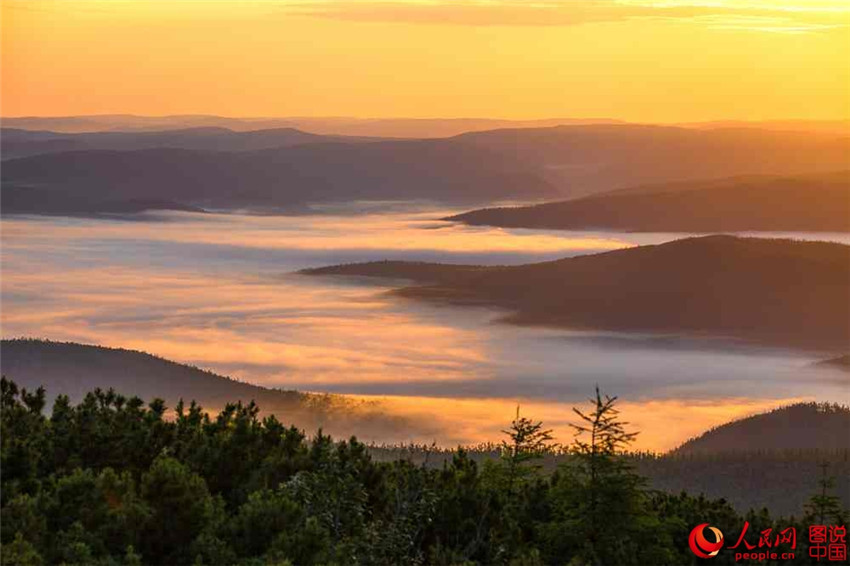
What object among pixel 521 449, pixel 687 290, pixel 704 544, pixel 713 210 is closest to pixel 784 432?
pixel 521 449

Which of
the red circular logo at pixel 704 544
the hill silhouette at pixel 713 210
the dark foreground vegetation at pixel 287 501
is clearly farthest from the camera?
the hill silhouette at pixel 713 210

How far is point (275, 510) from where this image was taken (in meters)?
16.1

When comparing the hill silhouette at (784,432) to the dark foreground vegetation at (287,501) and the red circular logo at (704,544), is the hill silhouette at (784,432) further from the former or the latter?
the red circular logo at (704,544)

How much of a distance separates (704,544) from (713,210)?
145 m

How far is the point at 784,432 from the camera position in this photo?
4919 cm

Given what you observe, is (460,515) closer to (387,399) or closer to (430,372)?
(387,399)

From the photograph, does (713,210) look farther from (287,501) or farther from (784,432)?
(287,501)

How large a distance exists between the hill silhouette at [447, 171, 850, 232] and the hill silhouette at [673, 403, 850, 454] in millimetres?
101262

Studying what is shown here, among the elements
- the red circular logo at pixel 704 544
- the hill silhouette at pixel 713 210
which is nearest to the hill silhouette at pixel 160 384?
the red circular logo at pixel 704 544

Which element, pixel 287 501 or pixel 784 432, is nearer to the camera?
pixel 287 501

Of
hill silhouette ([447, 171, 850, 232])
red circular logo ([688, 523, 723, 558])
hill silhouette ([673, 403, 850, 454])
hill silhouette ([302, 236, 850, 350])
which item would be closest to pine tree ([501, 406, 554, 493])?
red circular logo ([688, 523, 723, 558])

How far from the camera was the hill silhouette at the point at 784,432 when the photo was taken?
47125 millimetres

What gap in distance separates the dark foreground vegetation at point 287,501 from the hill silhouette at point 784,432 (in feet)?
84.8

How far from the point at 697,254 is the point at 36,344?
52.5 meters
